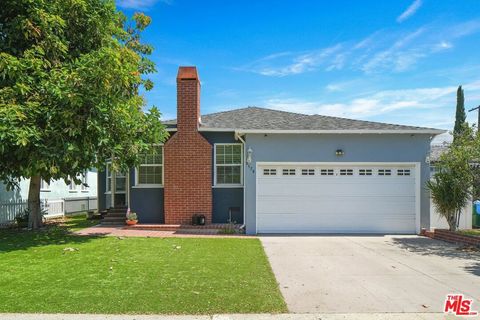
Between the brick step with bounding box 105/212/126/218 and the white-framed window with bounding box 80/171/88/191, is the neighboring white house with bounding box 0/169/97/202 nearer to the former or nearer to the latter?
the white-framed window with bounding box 80/171/88/191

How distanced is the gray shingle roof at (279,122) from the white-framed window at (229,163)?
0.83 metres

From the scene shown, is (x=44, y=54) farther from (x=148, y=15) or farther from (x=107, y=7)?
(x=148, y=15)

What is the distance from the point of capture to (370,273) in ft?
25.3

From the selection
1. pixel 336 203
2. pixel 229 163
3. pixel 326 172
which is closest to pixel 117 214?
pixel 229 163

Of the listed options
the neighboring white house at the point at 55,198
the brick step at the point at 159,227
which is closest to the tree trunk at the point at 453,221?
the brick step at the point at 159,227

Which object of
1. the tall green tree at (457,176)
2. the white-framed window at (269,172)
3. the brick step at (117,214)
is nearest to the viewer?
the tall green tree at (457,176)

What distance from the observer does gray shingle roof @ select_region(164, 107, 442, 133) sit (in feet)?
45.6

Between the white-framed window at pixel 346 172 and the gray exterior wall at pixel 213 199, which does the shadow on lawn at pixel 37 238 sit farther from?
the white-framed window at pixel 346 172

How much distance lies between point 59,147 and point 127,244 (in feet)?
10.7

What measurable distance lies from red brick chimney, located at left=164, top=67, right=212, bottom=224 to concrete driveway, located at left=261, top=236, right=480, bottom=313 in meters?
3.61

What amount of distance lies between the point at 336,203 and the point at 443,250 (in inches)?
158

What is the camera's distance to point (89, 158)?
10.9 meters

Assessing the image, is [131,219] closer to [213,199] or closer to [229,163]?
[213,199]

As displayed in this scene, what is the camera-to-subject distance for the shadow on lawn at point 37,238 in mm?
10734
